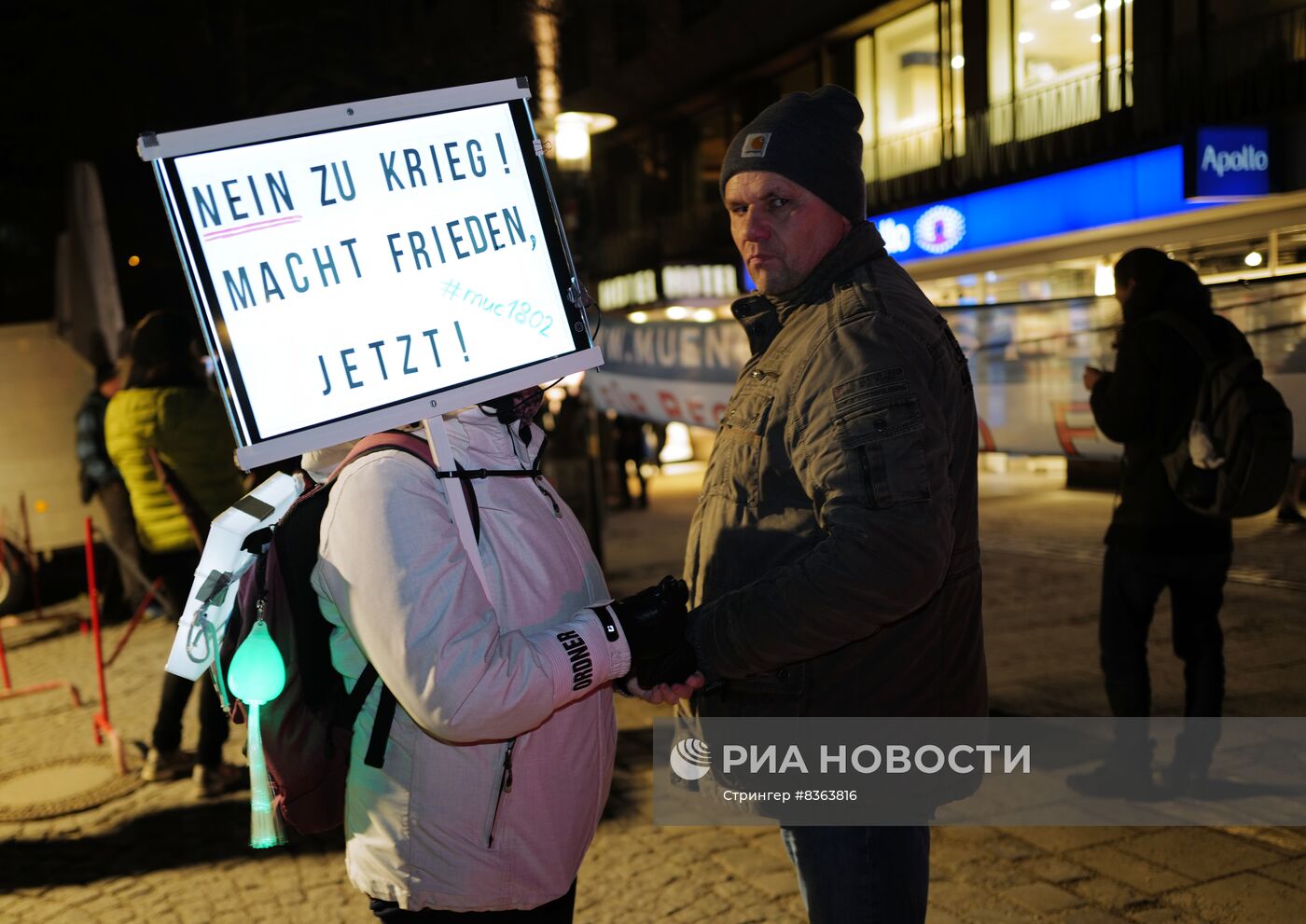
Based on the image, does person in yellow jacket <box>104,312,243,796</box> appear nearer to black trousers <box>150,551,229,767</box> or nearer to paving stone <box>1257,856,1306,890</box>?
black trousers <box>150,551,229,767</box>

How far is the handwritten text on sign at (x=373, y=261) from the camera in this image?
1955mm

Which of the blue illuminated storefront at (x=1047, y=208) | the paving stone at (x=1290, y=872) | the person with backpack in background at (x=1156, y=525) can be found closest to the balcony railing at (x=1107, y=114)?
the blue illuminated storefront at (x=1047, y=208)

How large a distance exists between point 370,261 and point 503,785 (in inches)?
39.7

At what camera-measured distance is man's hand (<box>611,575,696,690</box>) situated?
6.92 ft

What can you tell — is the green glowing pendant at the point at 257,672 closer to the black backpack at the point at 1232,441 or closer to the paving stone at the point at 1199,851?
the paving stone at the point at 1199,851

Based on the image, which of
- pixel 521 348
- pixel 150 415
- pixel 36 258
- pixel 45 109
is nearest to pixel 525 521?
pixel 521 348

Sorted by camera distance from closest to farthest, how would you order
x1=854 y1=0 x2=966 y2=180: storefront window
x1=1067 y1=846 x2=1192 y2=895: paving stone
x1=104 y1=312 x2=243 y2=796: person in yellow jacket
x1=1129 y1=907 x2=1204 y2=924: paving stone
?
x1=1129 y1=907 x2=1204 y2=924: paving stone
x1=1067 y1=846 x2=1192 y2=895: paving stone
x1=104 y1=312 x2=243 y2=796: person in yellow jacket
x1=854 y1=0 x2=966 y2=180: storefront window

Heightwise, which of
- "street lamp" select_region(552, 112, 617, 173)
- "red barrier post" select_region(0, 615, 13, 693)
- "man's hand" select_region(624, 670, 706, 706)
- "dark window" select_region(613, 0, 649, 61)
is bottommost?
"red barrier post" select_region(0, 615, 13, 693)

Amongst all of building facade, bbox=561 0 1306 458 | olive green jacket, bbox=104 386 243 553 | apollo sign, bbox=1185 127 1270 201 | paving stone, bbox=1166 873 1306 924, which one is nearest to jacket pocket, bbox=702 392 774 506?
paving stone, bbox=1166 873 1306 924

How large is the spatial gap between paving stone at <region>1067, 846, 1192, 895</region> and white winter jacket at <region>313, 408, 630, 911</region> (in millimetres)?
2729

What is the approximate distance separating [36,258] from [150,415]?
814 inches

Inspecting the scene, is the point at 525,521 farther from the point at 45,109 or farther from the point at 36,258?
the point at 36,258

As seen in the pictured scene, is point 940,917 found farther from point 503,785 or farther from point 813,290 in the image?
point 813,290

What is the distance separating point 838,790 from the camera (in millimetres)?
2293
